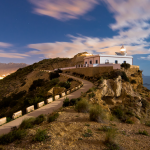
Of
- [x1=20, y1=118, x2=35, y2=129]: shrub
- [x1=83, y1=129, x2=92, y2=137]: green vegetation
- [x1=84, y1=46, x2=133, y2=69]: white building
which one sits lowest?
[x1=20, y1=118, x2=35, y2=129]: shrub

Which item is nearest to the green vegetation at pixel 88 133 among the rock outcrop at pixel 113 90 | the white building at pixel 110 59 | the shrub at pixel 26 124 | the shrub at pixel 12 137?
the shrub at pixel 12 137

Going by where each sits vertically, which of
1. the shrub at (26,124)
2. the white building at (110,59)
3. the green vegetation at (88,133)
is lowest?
the shrub at (26,124)

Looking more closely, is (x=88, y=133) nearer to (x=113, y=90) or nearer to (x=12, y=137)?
(x=12, y=137)

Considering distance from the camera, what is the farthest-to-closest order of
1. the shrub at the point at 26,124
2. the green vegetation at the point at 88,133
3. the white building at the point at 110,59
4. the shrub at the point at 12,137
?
the white building at the point at 110,59 < the shrub at the point at 26,124 < the green vegetation at the point at 88,133 < the shrub at the point at 12,137

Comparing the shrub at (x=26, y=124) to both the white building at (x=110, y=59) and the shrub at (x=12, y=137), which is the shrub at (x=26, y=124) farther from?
the white building at (x=110, y=59)

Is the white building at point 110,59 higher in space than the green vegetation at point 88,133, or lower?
higher

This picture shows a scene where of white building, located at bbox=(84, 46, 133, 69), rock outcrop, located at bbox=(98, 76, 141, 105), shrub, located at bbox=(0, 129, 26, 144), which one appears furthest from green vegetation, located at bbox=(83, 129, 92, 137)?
white building, located at bbox=(84, 46, 133, 69)

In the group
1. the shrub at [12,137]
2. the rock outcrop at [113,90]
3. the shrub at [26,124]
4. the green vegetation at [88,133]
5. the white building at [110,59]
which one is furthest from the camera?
the white building at [110,59]

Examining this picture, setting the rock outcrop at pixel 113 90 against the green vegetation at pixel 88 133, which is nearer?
the green vegetation at pixel 88 133

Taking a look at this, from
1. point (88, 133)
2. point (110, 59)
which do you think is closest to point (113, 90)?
point (110, 59)

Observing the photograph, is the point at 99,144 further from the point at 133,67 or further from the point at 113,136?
the point at 133,67

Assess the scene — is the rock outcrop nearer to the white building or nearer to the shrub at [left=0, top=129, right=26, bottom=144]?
the white building

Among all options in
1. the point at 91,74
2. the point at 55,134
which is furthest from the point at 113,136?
the point at 91,74

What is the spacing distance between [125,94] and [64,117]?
14077 mm
